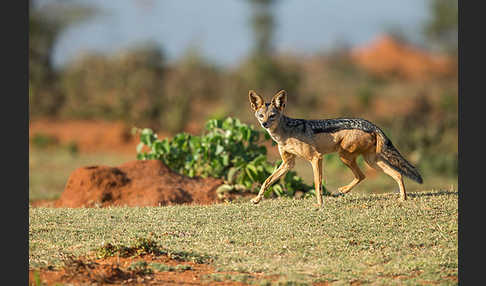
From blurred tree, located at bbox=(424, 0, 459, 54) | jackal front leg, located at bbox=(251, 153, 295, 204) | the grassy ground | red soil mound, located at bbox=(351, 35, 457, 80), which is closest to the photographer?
jackal front leg, located at bbox=(251, 153, 295, 204)

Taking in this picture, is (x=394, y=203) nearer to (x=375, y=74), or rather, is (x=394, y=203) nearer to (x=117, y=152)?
(x=117, y=152)

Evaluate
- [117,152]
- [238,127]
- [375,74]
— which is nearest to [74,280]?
[238,127]

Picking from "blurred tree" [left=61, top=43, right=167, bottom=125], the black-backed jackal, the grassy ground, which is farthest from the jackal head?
"blurred tree" [left=61, top=43, right=167, bottom=125]

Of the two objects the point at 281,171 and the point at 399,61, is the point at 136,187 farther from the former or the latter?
the point at 399,61

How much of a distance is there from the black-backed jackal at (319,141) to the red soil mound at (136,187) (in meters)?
1.88

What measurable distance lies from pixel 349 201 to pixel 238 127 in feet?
10.5

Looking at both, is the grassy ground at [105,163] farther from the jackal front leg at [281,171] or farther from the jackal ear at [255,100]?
the jackal ear at [255,100]

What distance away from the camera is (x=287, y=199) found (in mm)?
10281

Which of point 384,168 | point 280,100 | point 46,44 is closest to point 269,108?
point 280,100

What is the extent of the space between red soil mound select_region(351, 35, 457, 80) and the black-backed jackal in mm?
50986

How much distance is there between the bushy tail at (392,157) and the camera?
991cm

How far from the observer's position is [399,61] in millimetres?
69812

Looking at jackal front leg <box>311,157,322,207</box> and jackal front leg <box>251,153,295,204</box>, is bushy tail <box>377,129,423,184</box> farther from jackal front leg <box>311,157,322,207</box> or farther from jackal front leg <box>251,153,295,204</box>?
jackal front leg <box>251,153,295,204</box>

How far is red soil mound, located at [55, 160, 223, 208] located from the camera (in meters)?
11.2
